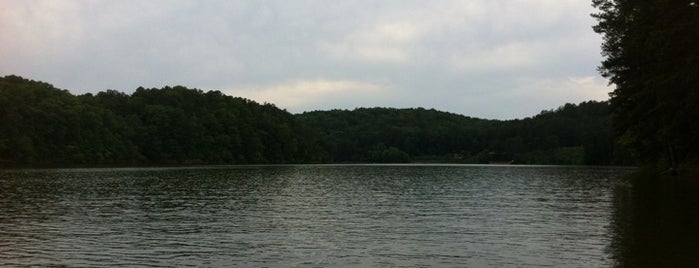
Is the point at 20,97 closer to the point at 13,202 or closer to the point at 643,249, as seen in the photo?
the point at 13,202

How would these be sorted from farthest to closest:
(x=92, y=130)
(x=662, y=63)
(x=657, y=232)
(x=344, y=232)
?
(x=92, y=130), (x=662, y=63), (x=344, y=232), (x=657, y=232)

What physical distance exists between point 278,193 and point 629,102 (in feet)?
120

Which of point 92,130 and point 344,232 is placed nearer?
point 344,232

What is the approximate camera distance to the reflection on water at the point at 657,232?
65.7 ft

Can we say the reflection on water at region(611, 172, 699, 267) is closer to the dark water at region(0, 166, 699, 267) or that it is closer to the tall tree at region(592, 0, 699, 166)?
the dark water at region(0, 166, 699, 267)

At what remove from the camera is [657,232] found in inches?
1022

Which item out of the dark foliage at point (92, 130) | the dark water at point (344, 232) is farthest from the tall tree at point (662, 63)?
the dark foliage at point (92, 130)

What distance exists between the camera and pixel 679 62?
46281 mm

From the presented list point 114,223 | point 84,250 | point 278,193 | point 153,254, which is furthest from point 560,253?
point 278,193

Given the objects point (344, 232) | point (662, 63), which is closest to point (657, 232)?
point (344, 232)

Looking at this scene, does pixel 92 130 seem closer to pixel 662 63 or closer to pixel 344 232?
pixel 662 63

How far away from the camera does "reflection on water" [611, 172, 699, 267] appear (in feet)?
65.7

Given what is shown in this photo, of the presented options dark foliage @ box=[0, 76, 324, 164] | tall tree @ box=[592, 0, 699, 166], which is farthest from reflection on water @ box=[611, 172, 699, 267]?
dark foliage @ box=[0, 76, 324, 164]

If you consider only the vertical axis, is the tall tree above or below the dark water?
above
